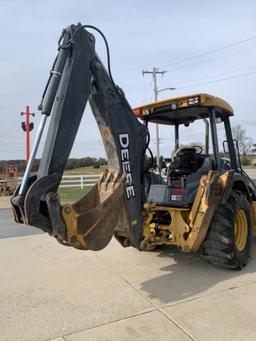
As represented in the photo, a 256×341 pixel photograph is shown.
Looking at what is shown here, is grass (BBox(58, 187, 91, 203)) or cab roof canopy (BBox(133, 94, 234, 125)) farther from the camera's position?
grass (BBox(58, 187, 91, 203))

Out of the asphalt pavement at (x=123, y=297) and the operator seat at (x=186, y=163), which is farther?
the operator seat at (x=186, y=163)

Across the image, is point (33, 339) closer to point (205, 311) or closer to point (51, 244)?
point (205, 311)

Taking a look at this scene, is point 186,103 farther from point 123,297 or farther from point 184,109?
point 123,297

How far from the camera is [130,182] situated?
5.32m

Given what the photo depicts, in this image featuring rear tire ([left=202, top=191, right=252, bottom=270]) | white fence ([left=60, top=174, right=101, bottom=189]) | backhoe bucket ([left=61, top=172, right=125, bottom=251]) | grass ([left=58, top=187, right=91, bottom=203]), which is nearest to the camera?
backhoe bucket ([left=61, top=172, right=125, bottom=251])

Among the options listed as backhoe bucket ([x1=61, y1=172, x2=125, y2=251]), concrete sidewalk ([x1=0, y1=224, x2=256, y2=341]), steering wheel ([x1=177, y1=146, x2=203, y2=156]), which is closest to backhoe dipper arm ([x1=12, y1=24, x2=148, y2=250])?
backhoe bucket ([x1=61, y1=172, x2=125, y2=251])

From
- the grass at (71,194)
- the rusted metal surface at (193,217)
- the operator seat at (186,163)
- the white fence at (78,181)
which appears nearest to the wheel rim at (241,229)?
the rusted metal surface at (193,217)

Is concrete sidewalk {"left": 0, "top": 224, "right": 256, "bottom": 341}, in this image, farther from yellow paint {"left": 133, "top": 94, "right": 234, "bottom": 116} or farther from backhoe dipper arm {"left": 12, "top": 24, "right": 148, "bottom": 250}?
yellow paint {"left": 133, "top": 94, "right": 234, "bottom": 116}

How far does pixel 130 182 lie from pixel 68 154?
3.37 ft

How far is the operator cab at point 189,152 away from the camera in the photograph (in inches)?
229

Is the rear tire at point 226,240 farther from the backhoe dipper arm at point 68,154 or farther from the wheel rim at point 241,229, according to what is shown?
the backhoe dipper arm at point 68,154

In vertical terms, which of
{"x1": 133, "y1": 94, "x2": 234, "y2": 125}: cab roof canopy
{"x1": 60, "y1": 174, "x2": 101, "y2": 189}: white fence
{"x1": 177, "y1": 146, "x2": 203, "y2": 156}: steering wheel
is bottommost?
{"x1": 60, "y1": 174, "x2": 101, "y2": 189}: white fence

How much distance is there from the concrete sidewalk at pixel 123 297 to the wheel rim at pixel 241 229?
351 mm

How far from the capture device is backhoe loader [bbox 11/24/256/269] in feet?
14.6
